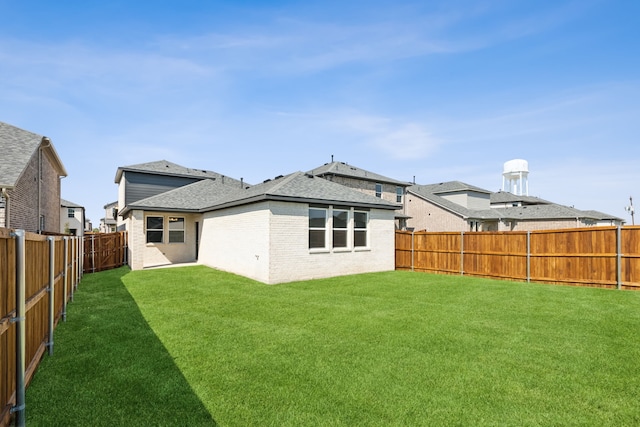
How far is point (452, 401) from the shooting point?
12.4 ft

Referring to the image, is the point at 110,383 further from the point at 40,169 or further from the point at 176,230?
the point at 40,169

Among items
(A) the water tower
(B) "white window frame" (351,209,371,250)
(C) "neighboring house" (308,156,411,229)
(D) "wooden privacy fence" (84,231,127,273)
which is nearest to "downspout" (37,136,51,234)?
(D) "wooden privacy fence" (84,231,127,273)

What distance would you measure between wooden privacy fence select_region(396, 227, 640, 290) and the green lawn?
2.66m

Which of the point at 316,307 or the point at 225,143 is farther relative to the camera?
the point at 225,143

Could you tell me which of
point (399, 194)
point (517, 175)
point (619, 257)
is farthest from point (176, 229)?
point (517, 175)

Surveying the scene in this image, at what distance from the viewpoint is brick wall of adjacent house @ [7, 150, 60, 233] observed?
12.4m

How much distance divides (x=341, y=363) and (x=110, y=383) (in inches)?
121

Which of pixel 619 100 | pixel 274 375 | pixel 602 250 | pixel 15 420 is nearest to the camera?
pixel 15 420

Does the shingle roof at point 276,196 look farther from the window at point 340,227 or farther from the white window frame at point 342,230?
the window at point 340,227

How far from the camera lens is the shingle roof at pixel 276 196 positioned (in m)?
12.8

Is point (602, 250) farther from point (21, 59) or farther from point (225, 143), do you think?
point (21, 59)

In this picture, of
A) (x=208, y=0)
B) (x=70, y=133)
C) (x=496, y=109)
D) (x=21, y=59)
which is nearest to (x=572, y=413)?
(x=208, y=0)

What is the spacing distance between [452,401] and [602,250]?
37.6ft

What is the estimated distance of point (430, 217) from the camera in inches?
1288
